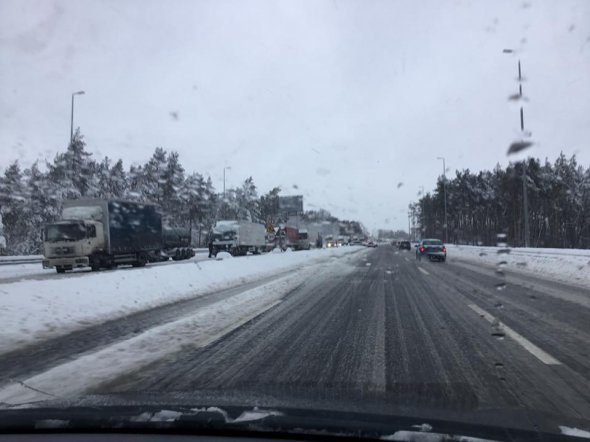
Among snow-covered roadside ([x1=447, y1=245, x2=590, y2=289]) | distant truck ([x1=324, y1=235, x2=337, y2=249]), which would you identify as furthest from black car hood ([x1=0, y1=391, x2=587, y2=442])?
distant truck ([x1=324, y1=235, x2=337, y2=249])

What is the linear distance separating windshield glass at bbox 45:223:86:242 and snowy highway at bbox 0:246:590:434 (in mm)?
15200

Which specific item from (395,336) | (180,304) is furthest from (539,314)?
(180,304)

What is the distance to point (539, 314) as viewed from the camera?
936cm

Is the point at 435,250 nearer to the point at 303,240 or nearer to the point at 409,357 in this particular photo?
the point at 409,357

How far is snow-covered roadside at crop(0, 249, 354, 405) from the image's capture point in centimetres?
483

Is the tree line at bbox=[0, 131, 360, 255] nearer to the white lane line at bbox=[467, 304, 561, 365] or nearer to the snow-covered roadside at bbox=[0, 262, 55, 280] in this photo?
the snow-covered roadside at bbox=[0, 262, 55, 280]

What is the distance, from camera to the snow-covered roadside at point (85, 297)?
820 cm

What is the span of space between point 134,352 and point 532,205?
78244mm

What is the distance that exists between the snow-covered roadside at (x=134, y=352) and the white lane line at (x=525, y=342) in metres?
4.48

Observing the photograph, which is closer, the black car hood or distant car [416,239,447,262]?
the black car hood

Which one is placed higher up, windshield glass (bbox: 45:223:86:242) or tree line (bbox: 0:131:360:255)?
tree line (bbox: 0:131:360:255)

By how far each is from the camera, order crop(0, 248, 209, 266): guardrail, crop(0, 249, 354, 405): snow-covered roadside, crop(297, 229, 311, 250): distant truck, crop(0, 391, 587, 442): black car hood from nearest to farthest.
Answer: crop(0, 391, 587, 442): black car hood → crop(0, 249, 354, 405): snow-covered roadside → crop(0, 248, 209, 266): guardrail → crop(297, 229, 311, 250): distant truck

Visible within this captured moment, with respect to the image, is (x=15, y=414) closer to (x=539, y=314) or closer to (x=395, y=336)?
(x=395, y=336)

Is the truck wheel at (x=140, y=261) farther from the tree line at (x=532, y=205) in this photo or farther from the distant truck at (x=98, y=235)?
the tree line at (x=532, y=205)
